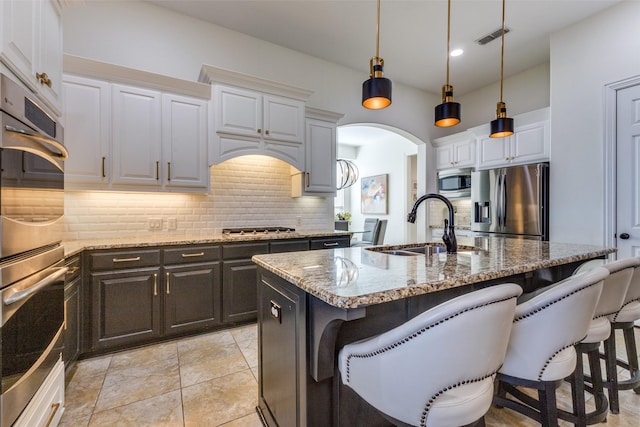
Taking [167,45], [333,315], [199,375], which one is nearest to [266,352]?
[333,315]

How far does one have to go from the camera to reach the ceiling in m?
3.10

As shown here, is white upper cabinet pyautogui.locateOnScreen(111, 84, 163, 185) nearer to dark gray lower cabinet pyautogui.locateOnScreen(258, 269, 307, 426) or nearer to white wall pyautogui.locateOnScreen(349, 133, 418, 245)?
dark gray lower cabinet pyautogui.locateOnScreen(258, 269, 307, 426)

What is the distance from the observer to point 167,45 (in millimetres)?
3246

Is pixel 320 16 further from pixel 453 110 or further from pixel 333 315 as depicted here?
pixel 333 315

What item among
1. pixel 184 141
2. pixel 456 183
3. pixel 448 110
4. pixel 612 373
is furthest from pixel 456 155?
pixel 184 141

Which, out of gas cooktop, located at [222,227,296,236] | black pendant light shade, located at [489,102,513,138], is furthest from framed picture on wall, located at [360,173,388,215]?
black pendant light shade, located at [489,102,513,138]

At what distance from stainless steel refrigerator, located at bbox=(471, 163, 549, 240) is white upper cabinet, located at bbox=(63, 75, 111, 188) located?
4.50 meters

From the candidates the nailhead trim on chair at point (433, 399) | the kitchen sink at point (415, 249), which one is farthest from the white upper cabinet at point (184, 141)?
the nailhead trim on chair at point (433, 399)

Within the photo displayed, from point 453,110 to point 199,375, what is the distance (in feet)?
9.38

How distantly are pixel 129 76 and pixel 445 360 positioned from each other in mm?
3286

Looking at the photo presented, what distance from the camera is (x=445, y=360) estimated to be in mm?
860

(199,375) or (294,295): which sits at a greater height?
(294,295)

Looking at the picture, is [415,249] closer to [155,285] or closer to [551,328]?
[551,328]

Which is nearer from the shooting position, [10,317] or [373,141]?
[10,317]
